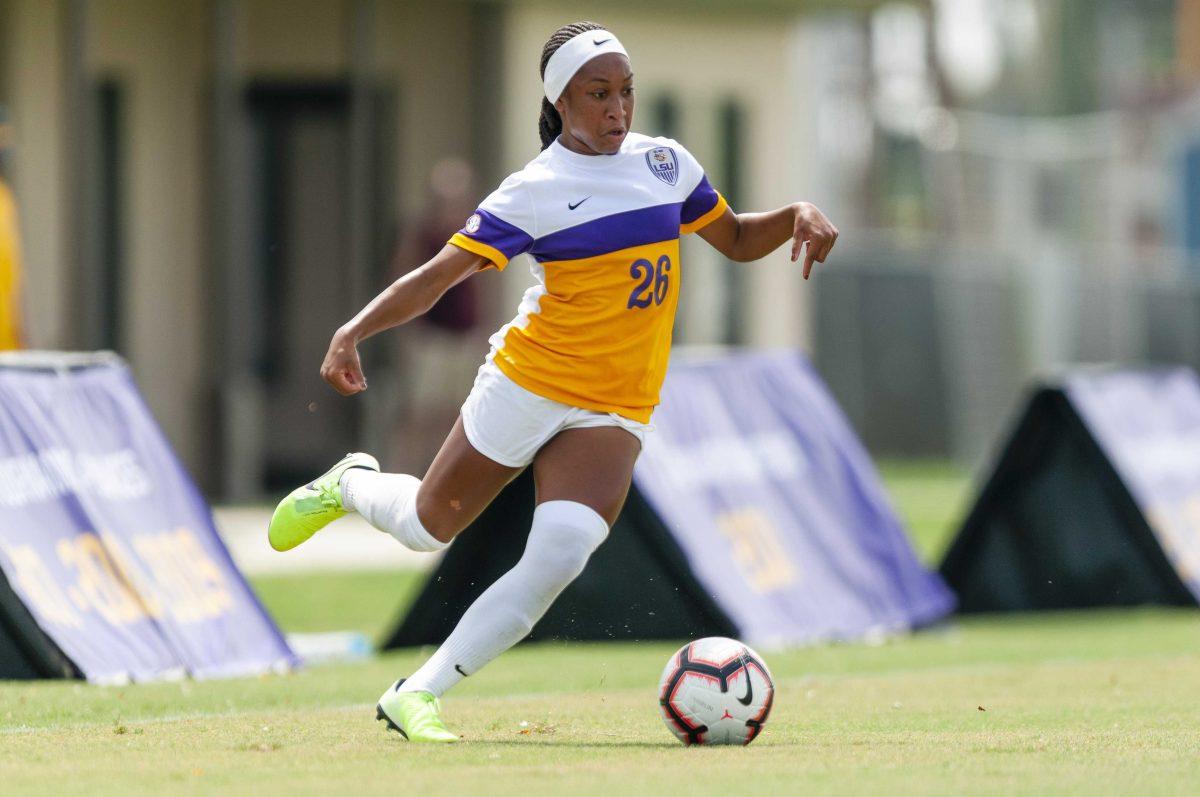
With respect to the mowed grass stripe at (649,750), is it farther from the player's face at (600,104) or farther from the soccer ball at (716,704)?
the player's face at (600,104)

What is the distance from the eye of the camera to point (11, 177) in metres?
17.2

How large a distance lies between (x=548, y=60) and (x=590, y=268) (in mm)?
692

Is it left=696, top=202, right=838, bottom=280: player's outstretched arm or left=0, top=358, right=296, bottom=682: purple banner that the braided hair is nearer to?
left=696, top=202, right=838, bottom=280: player's outstretched arm

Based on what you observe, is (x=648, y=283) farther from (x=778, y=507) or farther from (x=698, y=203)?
(x=778, y=507)

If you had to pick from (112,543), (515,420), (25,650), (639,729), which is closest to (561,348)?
(515,420)

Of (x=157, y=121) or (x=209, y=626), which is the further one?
(x=157, y=121)

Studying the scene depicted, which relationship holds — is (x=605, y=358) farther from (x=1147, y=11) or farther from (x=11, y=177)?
(x=1147, y=11)

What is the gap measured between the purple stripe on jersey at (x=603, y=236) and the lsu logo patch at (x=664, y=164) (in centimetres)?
15

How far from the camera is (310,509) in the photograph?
7.61m

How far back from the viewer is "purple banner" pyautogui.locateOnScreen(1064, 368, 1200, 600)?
42.1ft

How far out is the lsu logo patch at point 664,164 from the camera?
23.7 ft

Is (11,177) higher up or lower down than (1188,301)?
higher up

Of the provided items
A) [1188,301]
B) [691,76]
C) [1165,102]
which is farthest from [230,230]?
[1165,102]

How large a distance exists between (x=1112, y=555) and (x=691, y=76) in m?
9.76
